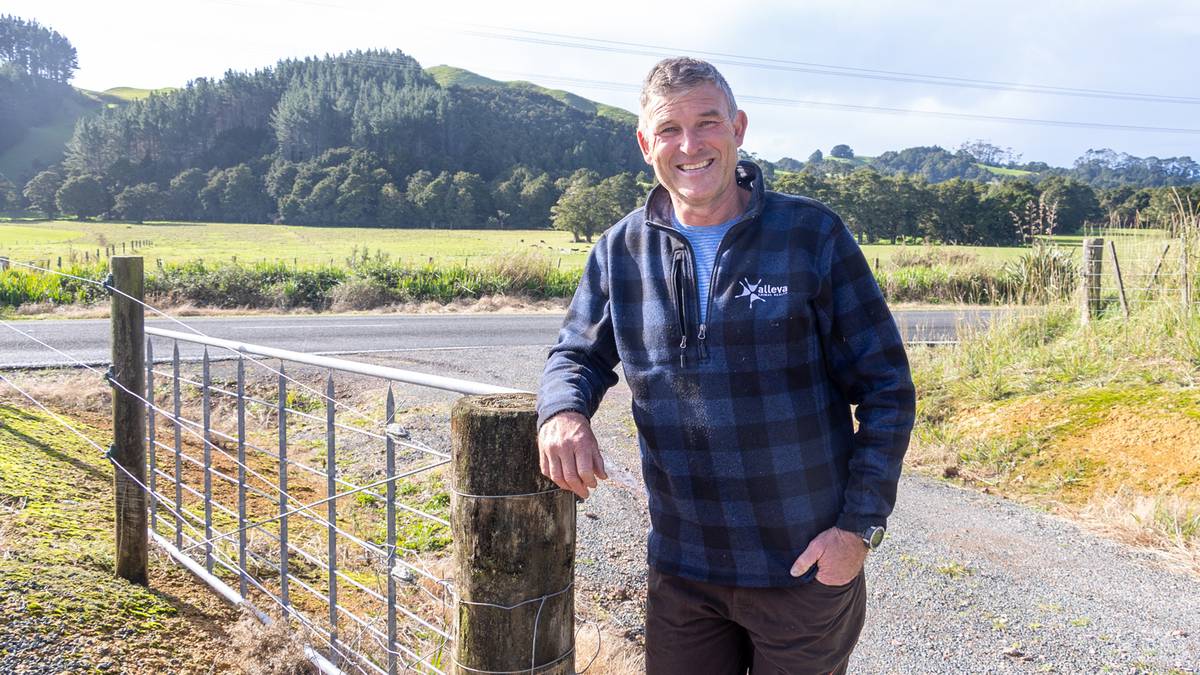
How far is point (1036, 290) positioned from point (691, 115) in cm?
1126

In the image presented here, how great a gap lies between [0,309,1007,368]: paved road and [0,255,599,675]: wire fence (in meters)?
4.10

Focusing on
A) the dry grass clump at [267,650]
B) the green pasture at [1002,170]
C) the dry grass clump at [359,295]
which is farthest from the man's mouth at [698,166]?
the green pasture at [1002,170]

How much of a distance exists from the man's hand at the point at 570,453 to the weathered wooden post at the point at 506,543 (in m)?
0.08

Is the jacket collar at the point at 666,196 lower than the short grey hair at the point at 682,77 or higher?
lower

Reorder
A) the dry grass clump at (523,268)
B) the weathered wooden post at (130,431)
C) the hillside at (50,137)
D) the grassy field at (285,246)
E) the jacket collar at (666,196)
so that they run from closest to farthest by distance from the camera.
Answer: the jacket collar at (666,196) < the weathered wooden post at (130,431) < the dry grass clump at (523,268) < the grassy field at (285,246) < the hillside at (50,137)

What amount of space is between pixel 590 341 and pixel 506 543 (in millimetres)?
545

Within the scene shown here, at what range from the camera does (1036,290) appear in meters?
11.8

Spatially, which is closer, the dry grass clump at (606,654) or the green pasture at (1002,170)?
the dry grass clump at (606,654)

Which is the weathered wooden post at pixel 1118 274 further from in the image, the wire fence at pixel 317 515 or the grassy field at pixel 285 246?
the grassy field at pixel 285 246

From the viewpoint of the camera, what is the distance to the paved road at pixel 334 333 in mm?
12039

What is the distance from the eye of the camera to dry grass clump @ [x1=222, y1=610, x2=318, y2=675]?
3.54 m

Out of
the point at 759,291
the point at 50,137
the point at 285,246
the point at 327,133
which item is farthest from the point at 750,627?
the point at 50,137

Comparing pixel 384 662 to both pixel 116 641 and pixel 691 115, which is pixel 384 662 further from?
pixel 691 115

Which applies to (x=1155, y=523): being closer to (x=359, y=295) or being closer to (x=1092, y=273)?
(x=1092, y=273)
